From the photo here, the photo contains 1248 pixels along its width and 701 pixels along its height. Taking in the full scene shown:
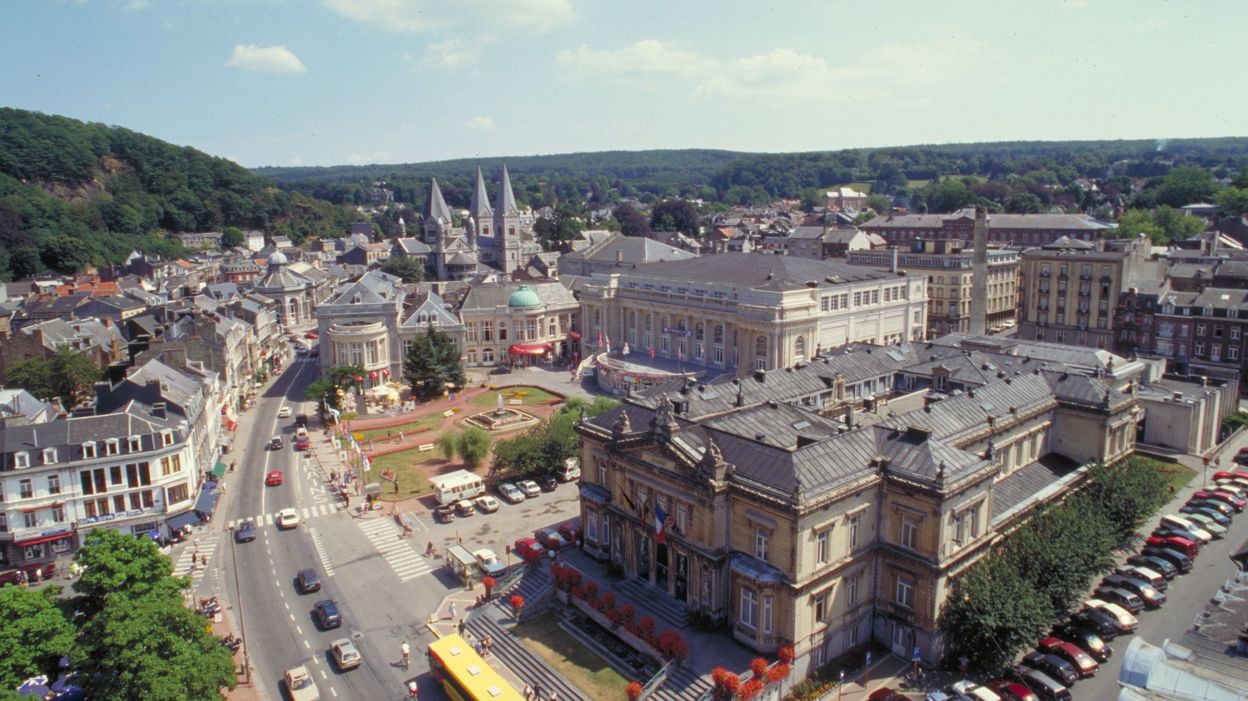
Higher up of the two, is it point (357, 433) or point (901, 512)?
point (901, 512)

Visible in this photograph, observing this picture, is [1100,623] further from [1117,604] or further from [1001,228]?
[1001,228]

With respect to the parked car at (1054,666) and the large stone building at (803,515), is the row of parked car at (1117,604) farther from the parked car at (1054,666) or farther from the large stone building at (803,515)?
the large stone building at (803,515)

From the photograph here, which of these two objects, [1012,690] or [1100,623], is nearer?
[1012,690]

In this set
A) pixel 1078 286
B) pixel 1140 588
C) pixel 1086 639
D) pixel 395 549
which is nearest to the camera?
pixel 1086 639

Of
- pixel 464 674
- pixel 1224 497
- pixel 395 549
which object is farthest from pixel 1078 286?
pixel 464 674

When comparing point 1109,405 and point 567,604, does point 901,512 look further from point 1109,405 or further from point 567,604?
point 1109,405

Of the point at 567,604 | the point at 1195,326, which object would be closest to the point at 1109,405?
the point at 567,604

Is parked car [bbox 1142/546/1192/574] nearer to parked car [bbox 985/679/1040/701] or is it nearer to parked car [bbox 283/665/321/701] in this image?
parked car [bbox 985/679/1040/701]
